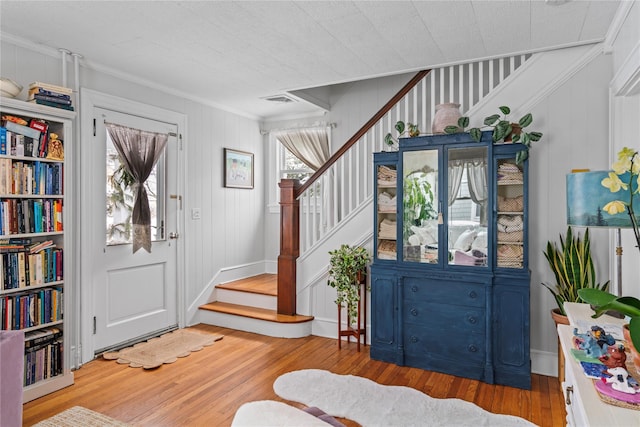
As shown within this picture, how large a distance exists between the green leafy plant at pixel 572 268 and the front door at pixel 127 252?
11.9 feet

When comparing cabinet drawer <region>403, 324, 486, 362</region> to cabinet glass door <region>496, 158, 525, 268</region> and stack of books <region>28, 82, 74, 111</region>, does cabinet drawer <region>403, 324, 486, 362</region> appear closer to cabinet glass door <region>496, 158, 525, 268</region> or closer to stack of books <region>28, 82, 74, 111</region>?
cabinet glass door <region>496, 158, 525, 268</region>

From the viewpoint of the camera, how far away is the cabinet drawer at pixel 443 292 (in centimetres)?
314

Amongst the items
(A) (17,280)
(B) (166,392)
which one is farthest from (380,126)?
(A) (17,280)

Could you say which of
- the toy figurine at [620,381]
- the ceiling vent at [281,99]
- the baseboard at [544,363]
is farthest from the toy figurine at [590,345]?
the ceiling vent at [281,99]

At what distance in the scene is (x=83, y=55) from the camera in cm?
334

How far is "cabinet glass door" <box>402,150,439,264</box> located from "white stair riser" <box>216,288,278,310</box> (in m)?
1.81

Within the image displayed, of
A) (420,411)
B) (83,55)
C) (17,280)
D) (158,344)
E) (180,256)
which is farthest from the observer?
(180,256)

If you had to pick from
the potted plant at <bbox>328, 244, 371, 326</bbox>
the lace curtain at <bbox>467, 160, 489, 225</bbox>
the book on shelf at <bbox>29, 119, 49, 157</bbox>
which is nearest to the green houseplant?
the lace curtain at <bbox>467, 160, 489, 225</bbox>

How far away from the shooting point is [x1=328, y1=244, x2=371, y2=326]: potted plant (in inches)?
149

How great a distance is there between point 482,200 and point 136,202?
10.5ft

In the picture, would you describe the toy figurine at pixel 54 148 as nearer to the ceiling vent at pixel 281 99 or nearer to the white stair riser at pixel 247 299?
the ceiling vent at pixel 281 99

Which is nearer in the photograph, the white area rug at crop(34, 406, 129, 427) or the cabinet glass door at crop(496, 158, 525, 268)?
the white area rug at crop(34, 406, 129, 427)

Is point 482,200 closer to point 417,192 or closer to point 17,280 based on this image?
point 417,192

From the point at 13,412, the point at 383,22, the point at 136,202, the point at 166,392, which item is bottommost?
the point at 166,392
